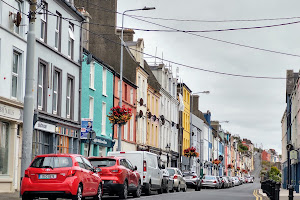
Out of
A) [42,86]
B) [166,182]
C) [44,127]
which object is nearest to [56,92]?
[42,86]

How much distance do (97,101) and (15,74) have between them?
1268 cm

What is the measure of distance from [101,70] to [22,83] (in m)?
13.2

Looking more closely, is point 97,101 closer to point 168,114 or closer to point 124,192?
point 124,192

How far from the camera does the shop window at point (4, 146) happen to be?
23.6 m

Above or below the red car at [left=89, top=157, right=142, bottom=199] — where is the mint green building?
above

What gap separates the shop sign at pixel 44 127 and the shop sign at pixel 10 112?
1.87 meters

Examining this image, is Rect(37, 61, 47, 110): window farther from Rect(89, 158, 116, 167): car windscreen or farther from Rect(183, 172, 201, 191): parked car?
Rect(183, 172, 201, 191): parked car

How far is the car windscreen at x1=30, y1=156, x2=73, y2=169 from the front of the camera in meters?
17.1

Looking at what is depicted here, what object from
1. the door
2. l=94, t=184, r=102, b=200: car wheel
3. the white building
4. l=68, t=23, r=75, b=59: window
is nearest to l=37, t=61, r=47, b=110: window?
l=68, t=23, r=75, b=59: window

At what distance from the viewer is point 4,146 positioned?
2386cm

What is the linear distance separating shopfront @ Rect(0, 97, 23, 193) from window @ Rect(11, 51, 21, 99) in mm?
731

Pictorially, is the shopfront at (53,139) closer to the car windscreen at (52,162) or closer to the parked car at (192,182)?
the car windscreen at (52,162)

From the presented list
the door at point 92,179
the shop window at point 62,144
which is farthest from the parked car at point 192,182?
the door at point 92,179

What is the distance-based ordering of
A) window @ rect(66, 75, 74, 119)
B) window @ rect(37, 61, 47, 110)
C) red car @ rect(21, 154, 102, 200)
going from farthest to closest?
window @ rect(66, 75, 74, 119)
window @ rect(37, 61, 47, 110)
red car @ rect(21, 154, 102, 200)
